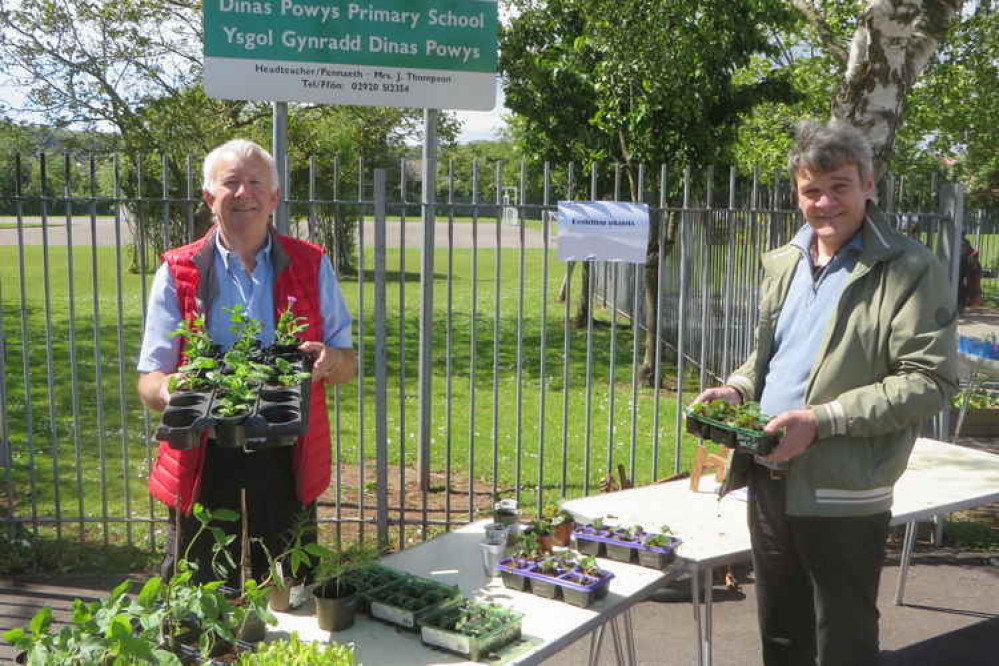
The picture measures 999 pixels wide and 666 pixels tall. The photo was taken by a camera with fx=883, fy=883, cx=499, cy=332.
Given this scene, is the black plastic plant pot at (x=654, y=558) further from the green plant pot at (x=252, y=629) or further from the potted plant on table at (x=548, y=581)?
the green plant pot at (x=252, y=629)

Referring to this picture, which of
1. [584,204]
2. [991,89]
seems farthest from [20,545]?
[991,89]

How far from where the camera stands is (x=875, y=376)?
88.9 inches

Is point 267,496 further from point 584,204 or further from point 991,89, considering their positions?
point 991,89

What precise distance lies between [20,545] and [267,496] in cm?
311

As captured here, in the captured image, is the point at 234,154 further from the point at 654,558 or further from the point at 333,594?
the point at 654,558

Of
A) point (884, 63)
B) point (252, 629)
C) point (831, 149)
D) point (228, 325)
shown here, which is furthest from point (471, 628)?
point (884, 63)

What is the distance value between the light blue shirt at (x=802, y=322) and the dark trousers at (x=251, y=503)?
1.35m

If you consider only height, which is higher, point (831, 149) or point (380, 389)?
point (831, 149)

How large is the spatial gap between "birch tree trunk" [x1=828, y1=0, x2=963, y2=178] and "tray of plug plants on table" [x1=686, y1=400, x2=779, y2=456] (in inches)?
142

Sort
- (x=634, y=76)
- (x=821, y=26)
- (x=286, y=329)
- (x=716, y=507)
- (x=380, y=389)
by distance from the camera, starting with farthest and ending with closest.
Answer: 1. (x=634, y=76)
2. (x=821, y=26)
3. (x=380, y=389)
4. (x=716, y=507)
5. (x=286, y=329)

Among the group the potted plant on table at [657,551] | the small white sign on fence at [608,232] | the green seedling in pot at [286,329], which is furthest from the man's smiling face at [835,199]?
the small white sign on fence at [608,232]

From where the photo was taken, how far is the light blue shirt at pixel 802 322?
2.31 m

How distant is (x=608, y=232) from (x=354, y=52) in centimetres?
160

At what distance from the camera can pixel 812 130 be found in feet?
7.44
